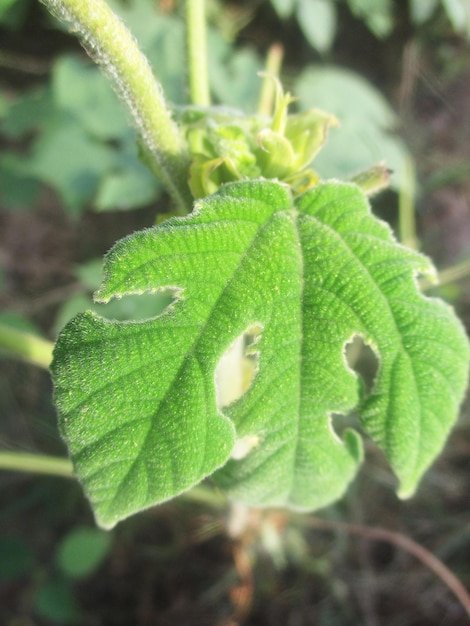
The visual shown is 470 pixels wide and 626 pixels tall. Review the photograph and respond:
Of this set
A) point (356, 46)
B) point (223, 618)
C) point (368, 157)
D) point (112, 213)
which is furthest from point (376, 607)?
point (356, 46)

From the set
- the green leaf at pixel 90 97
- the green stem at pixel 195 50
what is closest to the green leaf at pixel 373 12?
the green leaf at pixel 90 97

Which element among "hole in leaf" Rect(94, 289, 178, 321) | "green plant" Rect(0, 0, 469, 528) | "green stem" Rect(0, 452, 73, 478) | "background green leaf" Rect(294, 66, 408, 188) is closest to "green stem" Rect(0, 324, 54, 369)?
"green stem" Rect(0, 452, 73, 478)

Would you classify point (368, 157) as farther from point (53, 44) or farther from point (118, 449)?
point (53, 44)

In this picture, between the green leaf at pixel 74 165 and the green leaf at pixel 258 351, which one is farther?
the green leaf at pixel 74 165

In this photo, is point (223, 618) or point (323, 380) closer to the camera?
point (323, 380)

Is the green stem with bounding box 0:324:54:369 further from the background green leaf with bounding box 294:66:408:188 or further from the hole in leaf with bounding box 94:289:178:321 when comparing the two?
the background green leaf with bounding box 294:66:408:188

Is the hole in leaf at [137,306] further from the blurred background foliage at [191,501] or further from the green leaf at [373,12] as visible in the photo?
the green leaf at [373,12]
